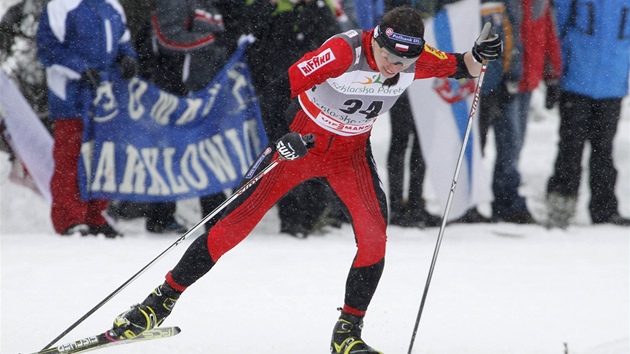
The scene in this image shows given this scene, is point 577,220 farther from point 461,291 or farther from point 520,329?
point 520,329

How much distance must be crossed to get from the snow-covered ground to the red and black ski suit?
0.68 metres

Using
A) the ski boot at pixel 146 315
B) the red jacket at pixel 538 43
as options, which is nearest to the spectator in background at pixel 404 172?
the red jacket at pixel 538 43

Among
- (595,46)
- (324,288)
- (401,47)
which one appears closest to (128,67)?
(324,288)

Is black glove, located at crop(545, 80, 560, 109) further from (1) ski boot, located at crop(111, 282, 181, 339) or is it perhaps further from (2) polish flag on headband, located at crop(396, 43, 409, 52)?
(1) ski boot, located at crop(111, 282, 181, 339)

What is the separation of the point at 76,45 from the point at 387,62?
11.3ft

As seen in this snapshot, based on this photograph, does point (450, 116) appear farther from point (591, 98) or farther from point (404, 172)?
point (591, 98)

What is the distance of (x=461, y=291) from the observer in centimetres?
631

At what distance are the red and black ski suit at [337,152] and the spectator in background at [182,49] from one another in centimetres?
254

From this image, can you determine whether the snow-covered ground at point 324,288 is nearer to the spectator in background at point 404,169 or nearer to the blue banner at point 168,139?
the spectator in background at point 404,169

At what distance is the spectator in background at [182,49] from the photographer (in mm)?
7199

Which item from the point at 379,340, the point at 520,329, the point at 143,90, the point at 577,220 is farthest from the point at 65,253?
the point at 577,220

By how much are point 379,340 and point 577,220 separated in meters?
3.62

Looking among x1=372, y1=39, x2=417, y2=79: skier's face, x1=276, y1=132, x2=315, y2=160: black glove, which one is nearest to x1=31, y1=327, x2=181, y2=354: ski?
x1=276, y1=132, x2=315, y2=160: black glove

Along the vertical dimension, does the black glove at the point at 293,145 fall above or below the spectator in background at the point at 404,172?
above
